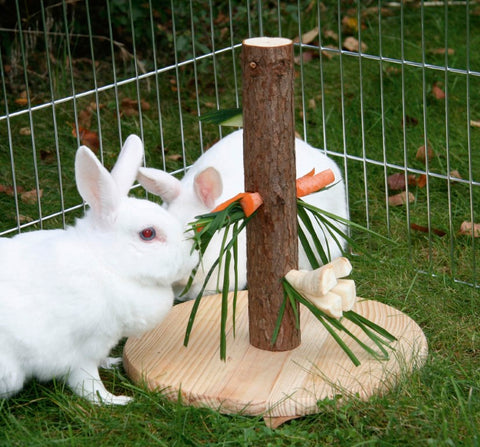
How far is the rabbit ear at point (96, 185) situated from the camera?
245cm

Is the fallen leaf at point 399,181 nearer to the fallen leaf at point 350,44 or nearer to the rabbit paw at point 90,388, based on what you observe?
the fallen leaf at point 350,44

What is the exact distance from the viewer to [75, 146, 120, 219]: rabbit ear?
245cm

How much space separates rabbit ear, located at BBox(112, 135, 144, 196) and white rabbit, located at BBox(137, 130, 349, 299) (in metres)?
0.21

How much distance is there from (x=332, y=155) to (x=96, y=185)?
1688 mm

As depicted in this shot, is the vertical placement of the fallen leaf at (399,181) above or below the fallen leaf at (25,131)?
below

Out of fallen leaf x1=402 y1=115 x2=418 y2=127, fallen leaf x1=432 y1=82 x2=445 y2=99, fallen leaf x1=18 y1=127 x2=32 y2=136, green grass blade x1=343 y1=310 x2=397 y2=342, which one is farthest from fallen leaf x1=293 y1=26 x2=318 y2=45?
green grass blade x1=343 y1=310 x2=397 y2=342

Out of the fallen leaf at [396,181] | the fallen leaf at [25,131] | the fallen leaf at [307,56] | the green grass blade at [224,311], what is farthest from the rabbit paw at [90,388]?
the fallen leaf at [307,56]

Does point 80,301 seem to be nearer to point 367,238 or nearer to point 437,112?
point 367,238

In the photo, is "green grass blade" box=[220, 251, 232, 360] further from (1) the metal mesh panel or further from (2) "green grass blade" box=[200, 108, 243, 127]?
(1) the metal mesh panel

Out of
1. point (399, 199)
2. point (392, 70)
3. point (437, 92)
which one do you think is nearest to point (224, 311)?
point (399, 199)

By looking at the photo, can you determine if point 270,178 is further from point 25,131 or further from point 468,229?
point 25,131

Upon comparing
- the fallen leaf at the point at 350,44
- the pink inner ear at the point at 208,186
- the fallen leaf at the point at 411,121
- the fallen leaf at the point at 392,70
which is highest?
the pink inner ear at the point at 208,186

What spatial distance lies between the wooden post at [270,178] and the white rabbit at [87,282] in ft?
0.73

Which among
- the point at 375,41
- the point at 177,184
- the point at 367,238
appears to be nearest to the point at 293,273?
the point at 177,184
